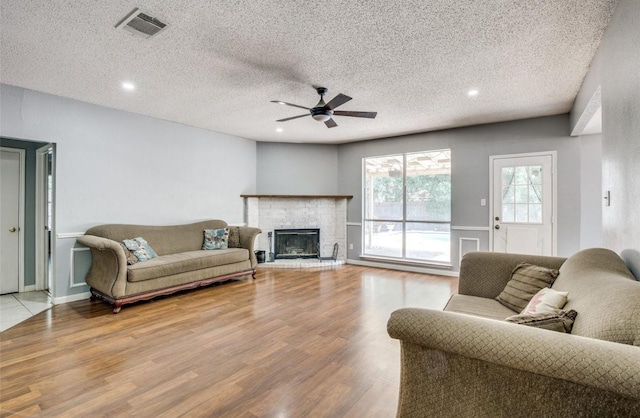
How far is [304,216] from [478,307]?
15.2 ft

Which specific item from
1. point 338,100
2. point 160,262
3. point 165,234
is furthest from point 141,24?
point 165,234

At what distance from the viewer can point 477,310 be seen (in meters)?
2.18

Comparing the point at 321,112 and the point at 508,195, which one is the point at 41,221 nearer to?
the point at 321,112

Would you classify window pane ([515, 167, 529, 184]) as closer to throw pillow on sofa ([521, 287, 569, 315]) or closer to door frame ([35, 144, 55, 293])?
throw pillow on sofa ([521, 287, 569, 315])

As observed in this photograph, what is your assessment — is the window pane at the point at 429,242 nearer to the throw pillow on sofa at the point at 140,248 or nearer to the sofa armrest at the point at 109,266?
the throw pillow on sofa at the point at 140,248

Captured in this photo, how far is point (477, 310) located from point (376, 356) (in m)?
0.86

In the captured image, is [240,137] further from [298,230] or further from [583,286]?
[583,286]

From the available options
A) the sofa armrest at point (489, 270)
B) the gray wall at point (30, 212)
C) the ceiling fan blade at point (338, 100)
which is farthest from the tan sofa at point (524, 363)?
the gray wall at point (30, 212)

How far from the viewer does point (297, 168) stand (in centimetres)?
671

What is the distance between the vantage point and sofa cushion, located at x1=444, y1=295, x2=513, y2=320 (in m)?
2.10

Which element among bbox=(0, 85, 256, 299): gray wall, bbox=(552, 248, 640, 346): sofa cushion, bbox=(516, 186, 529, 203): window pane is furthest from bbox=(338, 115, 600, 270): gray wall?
bbox=(552, 248, 640, 346): sofa cushion

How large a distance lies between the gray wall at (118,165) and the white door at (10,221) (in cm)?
107

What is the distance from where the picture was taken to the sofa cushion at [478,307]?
2102 millimetres

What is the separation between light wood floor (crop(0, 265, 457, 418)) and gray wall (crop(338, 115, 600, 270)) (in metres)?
1.95
